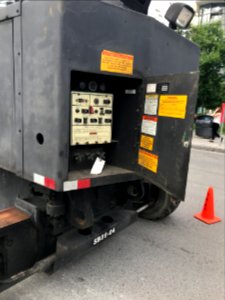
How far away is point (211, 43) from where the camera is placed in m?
17.5

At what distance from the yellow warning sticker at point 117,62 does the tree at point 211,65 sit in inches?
618

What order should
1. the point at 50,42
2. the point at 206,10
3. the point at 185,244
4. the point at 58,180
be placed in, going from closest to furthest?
the point at 50,42 < the point at 58,180 < the point at 185,244 < the point at 206,10

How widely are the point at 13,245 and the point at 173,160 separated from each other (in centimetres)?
153

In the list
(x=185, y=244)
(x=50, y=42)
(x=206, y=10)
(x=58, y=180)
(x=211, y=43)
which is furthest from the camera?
(x=206, y=10)

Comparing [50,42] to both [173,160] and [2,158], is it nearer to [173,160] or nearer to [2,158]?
[2,158]

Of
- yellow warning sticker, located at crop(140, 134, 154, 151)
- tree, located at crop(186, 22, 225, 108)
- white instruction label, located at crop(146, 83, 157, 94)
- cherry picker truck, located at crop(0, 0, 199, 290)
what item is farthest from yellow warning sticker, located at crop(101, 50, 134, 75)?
tree, located at crop(186, 22, 225, 108)

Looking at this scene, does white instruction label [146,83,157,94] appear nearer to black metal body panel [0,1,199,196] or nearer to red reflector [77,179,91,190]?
black metal body panel [0,1,199,196]

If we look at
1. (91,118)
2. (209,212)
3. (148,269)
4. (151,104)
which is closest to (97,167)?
(91,118)

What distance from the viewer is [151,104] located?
2.54 metres

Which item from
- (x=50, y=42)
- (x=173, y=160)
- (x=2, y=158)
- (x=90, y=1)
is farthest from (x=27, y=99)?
(x=173, y=160)

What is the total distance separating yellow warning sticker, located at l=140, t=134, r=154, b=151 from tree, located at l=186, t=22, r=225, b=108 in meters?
15.5

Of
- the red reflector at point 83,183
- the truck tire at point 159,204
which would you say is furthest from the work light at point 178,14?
the truck tire at point 159,204

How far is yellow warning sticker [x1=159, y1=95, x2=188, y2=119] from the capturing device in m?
2.35

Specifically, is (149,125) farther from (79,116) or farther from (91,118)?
Result: (79,116)
